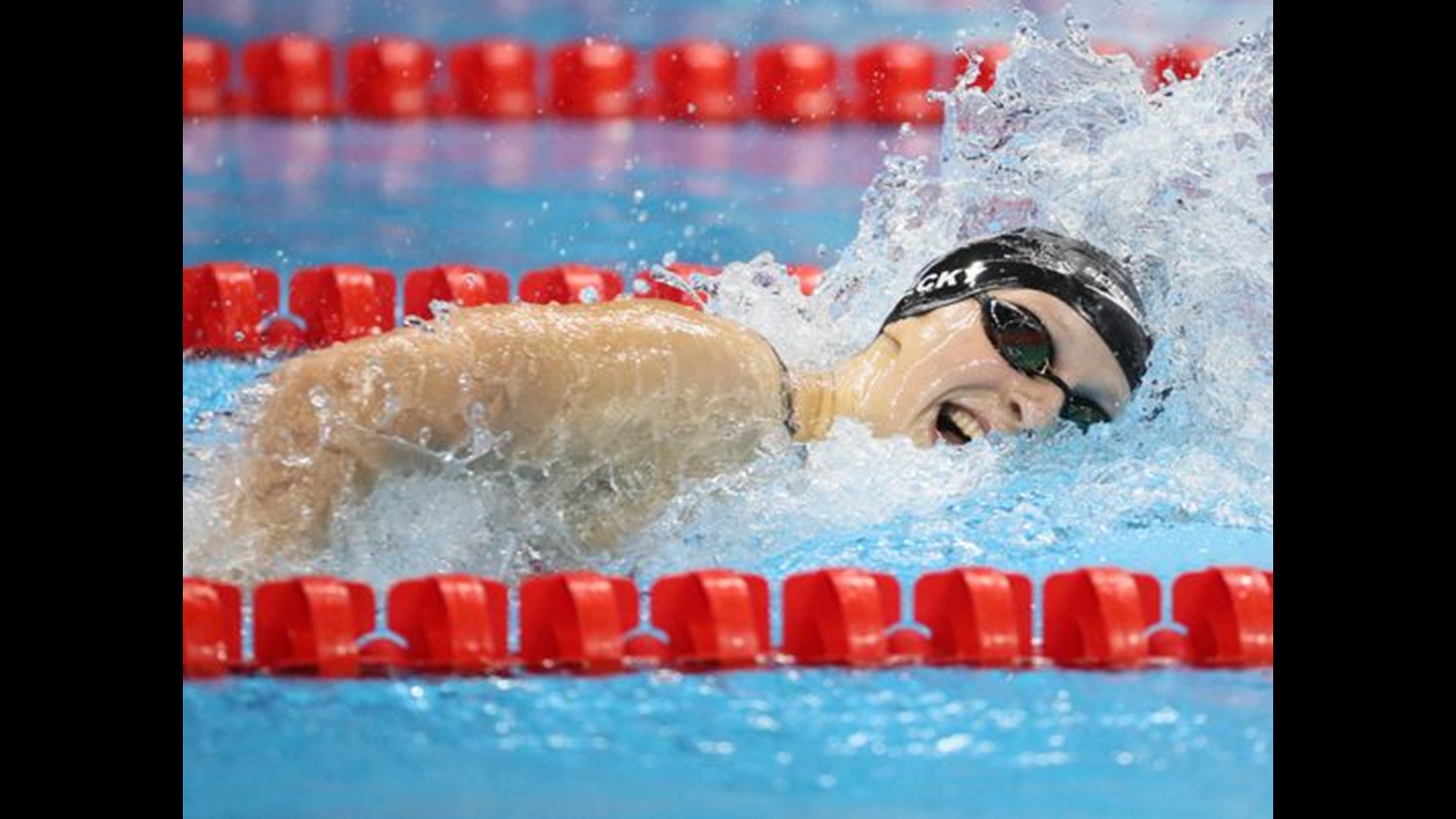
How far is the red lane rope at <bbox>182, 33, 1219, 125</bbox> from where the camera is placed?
4008 millimetres

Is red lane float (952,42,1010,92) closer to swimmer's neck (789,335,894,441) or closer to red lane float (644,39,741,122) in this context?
red lane float (644,39,741,122)

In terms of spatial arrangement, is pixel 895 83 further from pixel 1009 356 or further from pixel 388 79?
pixel 1009 356

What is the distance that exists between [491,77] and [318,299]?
0.83 m

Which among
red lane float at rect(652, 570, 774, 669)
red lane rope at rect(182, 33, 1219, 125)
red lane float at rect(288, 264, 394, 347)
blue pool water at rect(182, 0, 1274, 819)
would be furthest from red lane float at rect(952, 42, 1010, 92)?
red lane float at rect(652, 570, 774, 669)

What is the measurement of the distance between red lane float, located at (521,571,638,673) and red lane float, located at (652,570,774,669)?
0.06 m

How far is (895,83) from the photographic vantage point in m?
4.19

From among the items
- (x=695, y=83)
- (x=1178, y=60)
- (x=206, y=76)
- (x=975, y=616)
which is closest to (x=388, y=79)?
(x=206, y=76)

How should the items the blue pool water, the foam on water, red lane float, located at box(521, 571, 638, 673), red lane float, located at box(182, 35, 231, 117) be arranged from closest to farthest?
the blue pool water → red lane float, located at box(521, 571, 638, 673) → the foam on water → red lane float, located at box(182, 35, 231, 117)

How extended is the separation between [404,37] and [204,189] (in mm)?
532

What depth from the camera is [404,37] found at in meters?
4.02

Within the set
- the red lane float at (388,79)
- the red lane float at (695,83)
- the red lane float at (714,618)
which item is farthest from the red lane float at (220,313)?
the red lane float at (714,618)

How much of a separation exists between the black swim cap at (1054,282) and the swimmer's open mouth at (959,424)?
0.43ft
